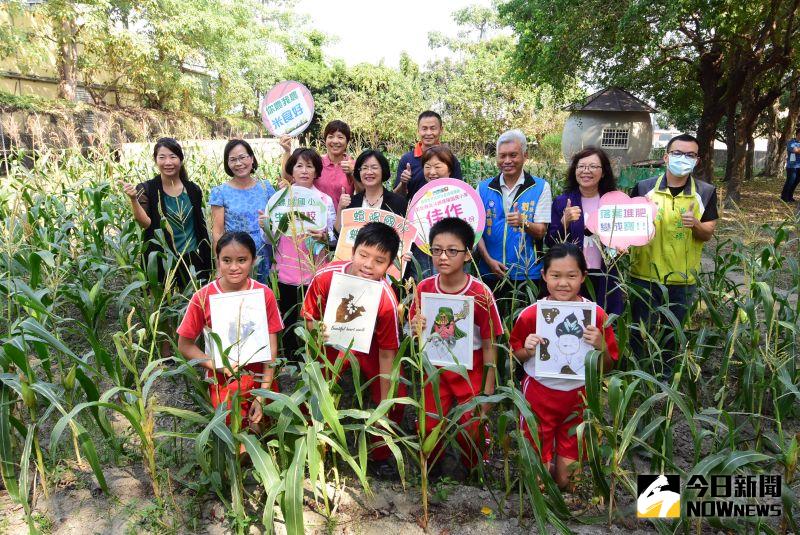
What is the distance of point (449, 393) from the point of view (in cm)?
230

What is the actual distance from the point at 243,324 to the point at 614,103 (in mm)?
14096

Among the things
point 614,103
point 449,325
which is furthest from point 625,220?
point 614,103

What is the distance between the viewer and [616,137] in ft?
46.3

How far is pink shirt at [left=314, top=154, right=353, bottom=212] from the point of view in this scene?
11.9ft

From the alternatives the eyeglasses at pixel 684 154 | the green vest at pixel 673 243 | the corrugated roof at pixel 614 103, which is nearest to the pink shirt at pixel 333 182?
the green vest at pixel 673 243

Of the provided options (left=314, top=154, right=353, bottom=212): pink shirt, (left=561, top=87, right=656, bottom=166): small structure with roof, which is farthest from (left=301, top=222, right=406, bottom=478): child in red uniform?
(left=561, top=87, right=656, bottom=166): small structure with roof

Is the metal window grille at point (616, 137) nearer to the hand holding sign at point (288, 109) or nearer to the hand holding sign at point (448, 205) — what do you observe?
the hand holding sign at point (288, 109)

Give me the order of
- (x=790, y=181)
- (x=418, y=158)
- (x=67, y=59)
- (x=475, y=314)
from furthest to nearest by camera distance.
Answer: (x=67, y=59) → (x=790, y=181) → (x=418, y=158) → (x=475, y=314)

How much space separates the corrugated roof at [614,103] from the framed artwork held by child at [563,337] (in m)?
A: 13.3

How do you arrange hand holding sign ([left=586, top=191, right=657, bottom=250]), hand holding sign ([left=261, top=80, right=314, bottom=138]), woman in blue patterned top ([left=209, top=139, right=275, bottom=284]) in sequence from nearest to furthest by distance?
hand holding sign ([left=586, top=191, right=657, bottom=250]) < woman in blue patterned top ([left=209, top=139, right=275, bottom=284]) < hand holding sign ([left=261, top=80, right=314, bottom=138])

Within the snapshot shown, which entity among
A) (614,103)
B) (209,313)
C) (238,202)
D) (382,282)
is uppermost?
(614,103)

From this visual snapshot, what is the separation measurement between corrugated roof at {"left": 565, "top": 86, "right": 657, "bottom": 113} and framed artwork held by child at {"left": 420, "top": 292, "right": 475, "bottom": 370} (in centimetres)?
1333

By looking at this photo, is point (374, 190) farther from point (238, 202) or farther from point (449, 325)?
point (449, 325)

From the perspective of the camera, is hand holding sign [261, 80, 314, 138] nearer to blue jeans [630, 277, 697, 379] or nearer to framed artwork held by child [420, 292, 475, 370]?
framed artwork held by child [420, 292, 475, 370]
